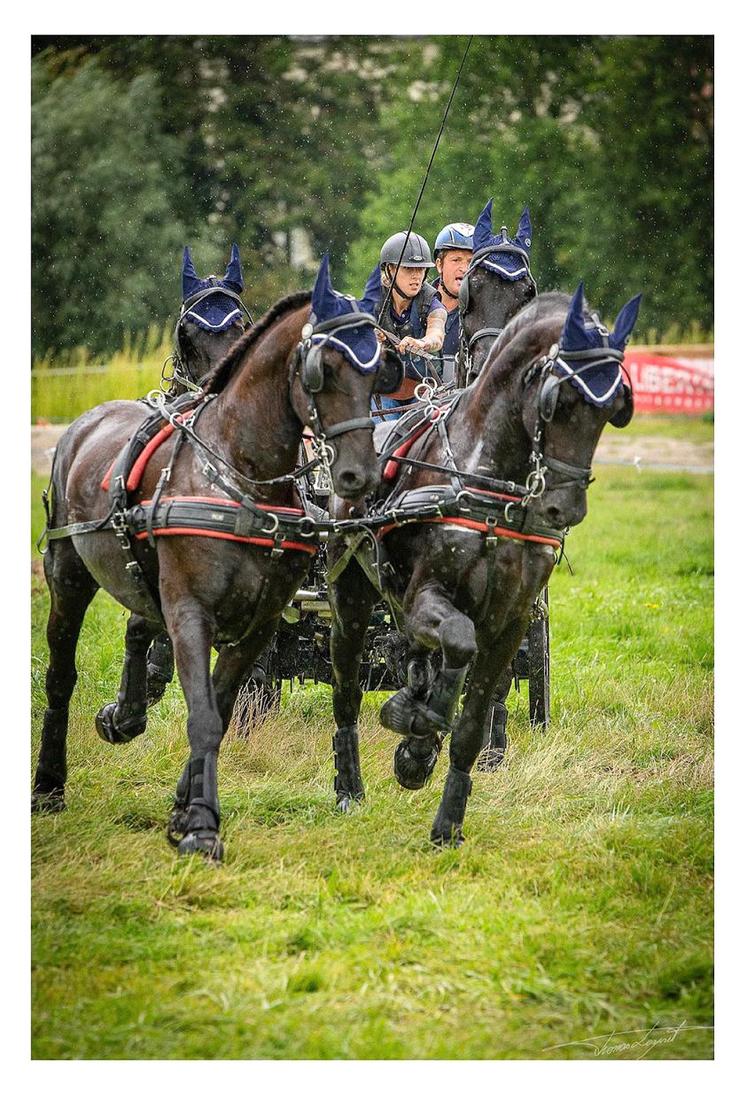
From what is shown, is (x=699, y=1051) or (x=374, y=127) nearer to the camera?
(x=699, y=1051)

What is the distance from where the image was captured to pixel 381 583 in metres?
5.40

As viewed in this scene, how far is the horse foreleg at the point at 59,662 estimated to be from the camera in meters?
5.96

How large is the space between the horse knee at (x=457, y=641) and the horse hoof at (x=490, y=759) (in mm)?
1726

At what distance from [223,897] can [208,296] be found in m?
2.74

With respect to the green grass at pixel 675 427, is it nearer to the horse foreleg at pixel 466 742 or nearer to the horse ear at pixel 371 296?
the horse foreleg at pixel 466 742

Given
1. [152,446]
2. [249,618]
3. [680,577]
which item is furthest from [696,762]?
[680,577]

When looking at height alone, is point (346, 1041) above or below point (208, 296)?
below

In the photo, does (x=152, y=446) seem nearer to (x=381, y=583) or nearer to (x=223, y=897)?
(x=381, y=583)

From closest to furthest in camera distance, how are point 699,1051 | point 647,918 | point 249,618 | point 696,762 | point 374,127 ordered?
point 699,1051
point 647,918
point 249,618
point 696,762
point 374,127

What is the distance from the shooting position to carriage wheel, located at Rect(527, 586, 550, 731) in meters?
6.84

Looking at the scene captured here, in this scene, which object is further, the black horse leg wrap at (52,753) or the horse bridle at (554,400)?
the black horse leg wrap at (52,753)

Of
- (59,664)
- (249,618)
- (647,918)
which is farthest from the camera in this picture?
(59,664)

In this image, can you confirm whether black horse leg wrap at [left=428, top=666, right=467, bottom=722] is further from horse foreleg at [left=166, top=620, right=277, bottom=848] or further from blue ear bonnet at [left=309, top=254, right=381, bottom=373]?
blue ear bonnet at [left=309, top=254, right=381, bottom=373]

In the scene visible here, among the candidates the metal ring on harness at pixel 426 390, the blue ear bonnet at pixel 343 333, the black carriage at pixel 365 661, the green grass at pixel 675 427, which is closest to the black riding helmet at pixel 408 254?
the metal ring on harness at pixel 426 390
